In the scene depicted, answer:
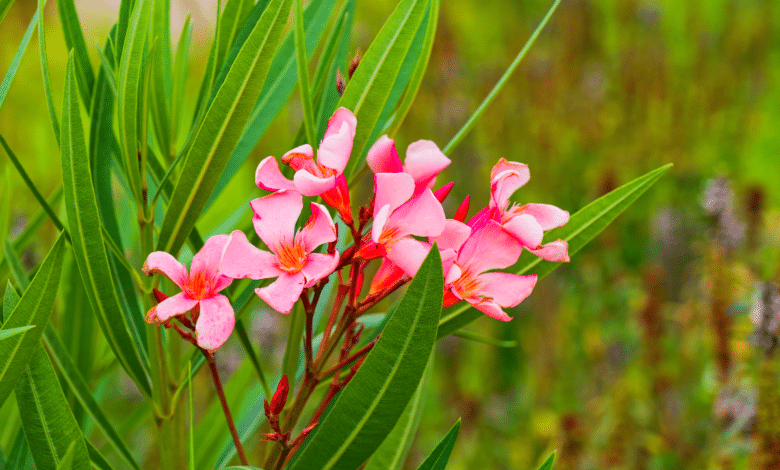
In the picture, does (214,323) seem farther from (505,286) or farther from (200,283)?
(505,286)

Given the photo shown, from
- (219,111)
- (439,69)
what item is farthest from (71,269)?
(439,69)

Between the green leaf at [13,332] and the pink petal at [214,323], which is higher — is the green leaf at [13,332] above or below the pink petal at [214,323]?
below

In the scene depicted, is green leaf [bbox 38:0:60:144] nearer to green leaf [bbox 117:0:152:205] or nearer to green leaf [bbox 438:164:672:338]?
green leaf [bbox 117:0:152:205]

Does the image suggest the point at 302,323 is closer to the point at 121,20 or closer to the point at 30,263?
the point at 121,20

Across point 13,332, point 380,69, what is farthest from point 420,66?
point 13,332

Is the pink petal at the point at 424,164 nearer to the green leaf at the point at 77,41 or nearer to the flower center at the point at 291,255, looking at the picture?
the flower center at the point at 291,255

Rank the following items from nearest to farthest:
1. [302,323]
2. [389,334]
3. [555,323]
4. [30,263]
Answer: [389,334]
[302,323]
[30,263]
[555,323]

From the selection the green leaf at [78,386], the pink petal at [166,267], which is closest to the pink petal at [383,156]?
the pink petal at [166,267]
